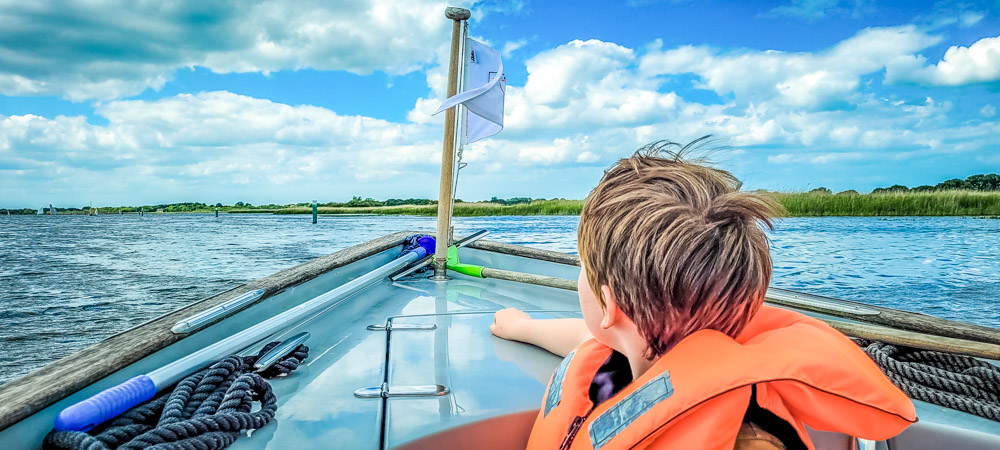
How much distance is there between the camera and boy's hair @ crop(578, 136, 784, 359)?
70 cm

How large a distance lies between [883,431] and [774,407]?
6.2 inches

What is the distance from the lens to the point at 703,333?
0.72m

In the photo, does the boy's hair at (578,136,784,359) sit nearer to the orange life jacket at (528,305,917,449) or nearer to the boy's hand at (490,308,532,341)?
the orange life jacket at (528,305,917,449)

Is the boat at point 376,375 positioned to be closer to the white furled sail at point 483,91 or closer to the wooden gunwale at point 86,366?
the wooden gunwale at point 86,366

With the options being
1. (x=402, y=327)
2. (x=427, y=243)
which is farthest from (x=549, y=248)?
(x=402, y=327)

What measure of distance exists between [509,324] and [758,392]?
114cm

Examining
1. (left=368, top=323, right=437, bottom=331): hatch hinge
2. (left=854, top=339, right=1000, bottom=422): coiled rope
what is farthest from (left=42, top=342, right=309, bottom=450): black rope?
(left=854, top=339, right=1000, bottom=422): coiled rope

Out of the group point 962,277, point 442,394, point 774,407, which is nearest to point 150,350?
point 442,394

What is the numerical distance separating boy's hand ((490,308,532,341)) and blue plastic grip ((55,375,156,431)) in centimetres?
99

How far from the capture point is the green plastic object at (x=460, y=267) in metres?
2.90

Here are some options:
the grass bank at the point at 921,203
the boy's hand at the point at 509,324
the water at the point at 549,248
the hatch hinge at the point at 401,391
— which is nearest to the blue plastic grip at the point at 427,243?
the water at the point at 549,248

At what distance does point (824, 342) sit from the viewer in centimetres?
70

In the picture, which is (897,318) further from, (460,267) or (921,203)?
(921,203)

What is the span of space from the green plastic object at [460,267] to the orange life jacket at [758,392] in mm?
2159
